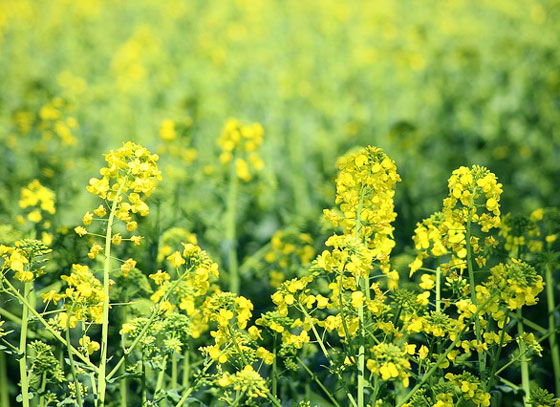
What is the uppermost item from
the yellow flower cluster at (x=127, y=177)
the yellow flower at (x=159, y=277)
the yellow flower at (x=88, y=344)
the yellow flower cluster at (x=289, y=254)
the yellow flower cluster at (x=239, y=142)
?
the yellow flower cluster at (x=239, y=142)

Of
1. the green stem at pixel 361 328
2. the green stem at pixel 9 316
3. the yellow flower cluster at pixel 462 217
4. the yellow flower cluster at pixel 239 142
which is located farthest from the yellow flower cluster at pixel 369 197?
the yellow flower cluster at pixel 239 142

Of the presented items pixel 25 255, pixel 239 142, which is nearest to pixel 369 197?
pixel 25 255

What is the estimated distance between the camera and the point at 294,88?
594 centimetres

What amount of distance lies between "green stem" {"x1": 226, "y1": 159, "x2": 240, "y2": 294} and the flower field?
1cm

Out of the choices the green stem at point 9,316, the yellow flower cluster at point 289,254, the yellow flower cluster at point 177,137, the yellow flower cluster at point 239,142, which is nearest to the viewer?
the green stem at point 9,316

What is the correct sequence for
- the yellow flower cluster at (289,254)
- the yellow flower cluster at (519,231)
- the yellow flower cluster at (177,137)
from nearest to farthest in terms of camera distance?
the yellow flower cluster at (519,231)
the yellow flower cluster at (289,254)
the yellow flower cluster at (177,137)

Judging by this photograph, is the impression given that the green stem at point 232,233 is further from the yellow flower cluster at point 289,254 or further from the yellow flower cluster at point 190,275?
the yellow flower cluster at point 190,275

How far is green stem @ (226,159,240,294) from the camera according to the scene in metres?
2.83

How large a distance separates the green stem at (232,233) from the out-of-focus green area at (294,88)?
0.87ft

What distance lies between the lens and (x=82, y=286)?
162 cm

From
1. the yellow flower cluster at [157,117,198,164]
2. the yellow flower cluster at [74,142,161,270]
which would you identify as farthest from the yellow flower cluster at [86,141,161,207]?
the yellow flower cluster at [157,117,198,164]

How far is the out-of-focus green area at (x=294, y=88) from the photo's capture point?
414cm

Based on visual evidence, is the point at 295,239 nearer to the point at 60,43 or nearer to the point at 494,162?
the point at 494,162

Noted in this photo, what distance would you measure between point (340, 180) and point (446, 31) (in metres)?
5.93
